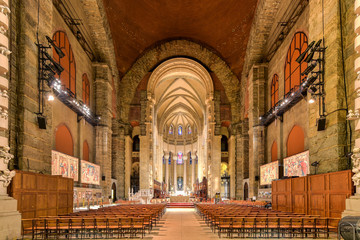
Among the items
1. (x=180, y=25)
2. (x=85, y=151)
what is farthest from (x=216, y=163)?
(x=85, y=151)

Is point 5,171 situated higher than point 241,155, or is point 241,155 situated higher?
point 241,155

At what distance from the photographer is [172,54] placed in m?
37.0

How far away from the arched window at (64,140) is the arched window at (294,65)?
1439 cm

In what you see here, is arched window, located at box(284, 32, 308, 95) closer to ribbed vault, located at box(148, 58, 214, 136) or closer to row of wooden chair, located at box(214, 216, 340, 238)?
row of wooden chair, located at box(214, 216, 340, 238)

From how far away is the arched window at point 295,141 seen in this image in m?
20.5

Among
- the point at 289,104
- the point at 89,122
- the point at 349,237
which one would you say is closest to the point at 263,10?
the point at 289,104

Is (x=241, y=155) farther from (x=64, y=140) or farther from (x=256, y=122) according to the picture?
(x=64, y=140)

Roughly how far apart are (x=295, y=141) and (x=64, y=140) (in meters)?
14.4

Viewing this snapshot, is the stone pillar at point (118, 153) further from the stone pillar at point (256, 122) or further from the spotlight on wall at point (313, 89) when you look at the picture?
the spotlight on wall at point (313, 89)

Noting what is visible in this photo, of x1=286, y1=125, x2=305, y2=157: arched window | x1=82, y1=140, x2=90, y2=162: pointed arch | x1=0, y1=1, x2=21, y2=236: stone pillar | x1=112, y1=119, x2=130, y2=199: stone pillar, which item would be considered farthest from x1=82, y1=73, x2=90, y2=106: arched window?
x1=0, y1=1, x2=21, y2=236: stone pillar

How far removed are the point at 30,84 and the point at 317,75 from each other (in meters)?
11.1

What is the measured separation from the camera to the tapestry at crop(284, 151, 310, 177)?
18484 mm

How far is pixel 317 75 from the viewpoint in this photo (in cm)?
1346

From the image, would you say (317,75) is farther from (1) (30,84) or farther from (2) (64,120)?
(2) (64,120)
